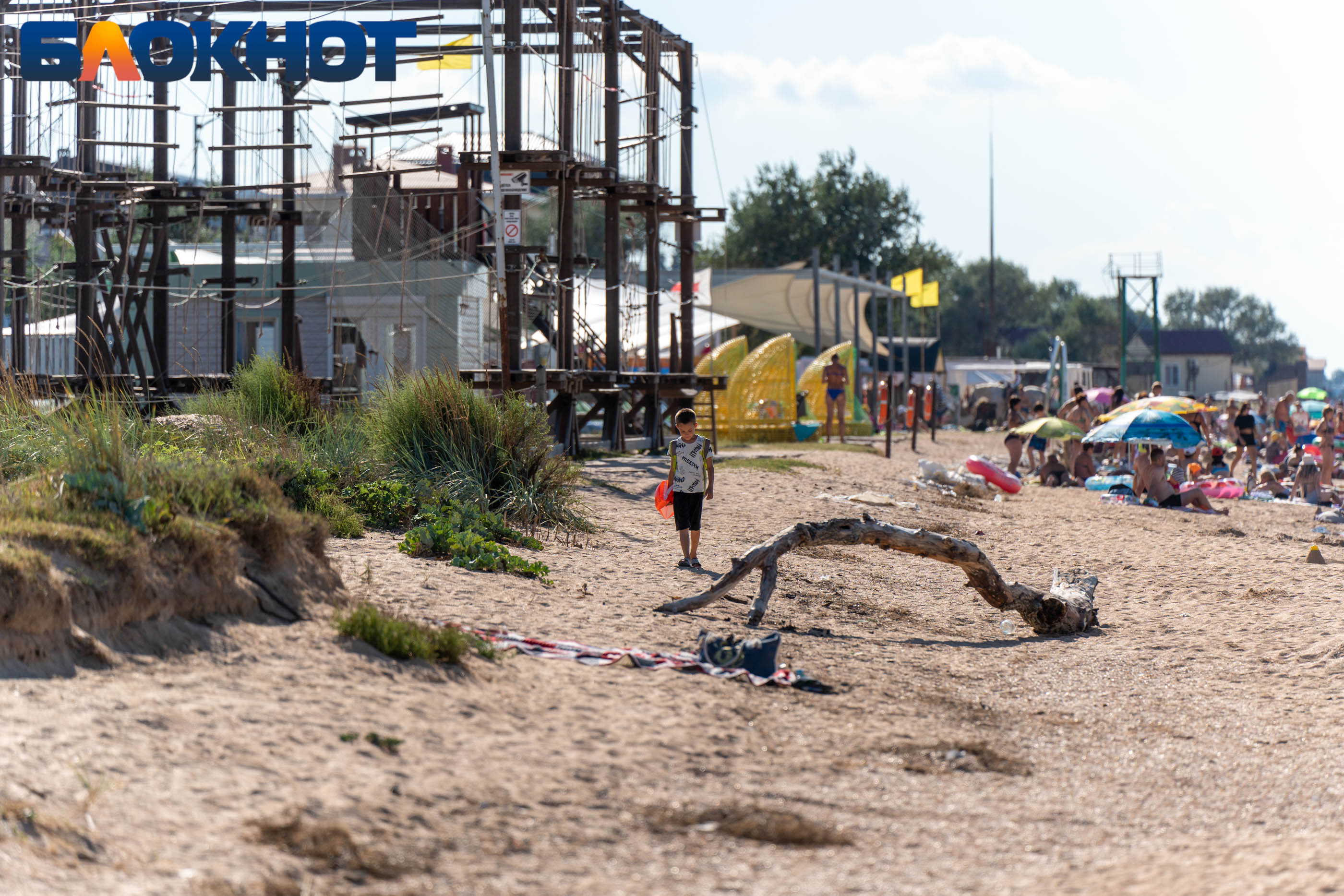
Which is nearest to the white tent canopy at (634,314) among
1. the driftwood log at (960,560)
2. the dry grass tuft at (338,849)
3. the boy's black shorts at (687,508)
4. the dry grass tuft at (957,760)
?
the boy's black shorts at (687,508)

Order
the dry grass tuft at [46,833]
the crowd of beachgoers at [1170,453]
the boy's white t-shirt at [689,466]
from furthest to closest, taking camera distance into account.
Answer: the crowd of beachgoers at [1170,453], the boy's white t-shirt at [689,466], the dry grass tuft at [46,833]

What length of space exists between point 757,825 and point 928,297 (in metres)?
38.8

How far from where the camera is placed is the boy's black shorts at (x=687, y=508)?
32.6ft

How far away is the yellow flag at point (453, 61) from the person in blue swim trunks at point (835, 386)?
12.3 m

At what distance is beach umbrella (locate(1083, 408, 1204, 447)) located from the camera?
17.1 m

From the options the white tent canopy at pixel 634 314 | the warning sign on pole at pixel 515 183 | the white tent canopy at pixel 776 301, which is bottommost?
the white tent canopy at pixel 634 314

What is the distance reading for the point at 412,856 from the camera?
14.2 ft

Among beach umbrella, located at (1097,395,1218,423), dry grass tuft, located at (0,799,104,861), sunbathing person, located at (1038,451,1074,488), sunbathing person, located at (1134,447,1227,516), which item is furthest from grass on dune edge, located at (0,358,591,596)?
sunbathing person, located at (1038,451,1074,488)

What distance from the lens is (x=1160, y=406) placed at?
2094 cm

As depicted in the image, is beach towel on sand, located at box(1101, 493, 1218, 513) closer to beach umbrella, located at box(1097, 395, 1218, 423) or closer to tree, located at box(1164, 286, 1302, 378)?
beach umbrella, located at box(1097, 395, 1218, 423)

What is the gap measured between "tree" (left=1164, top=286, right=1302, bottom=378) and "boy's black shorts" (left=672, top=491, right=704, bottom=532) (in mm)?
133900

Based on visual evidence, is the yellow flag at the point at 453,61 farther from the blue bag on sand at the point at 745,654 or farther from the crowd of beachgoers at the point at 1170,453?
the blue bag on sand at the point at 745,654

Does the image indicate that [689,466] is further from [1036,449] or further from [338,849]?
[1036,449]

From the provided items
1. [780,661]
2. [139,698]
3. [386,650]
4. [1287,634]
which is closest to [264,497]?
[386,650]
